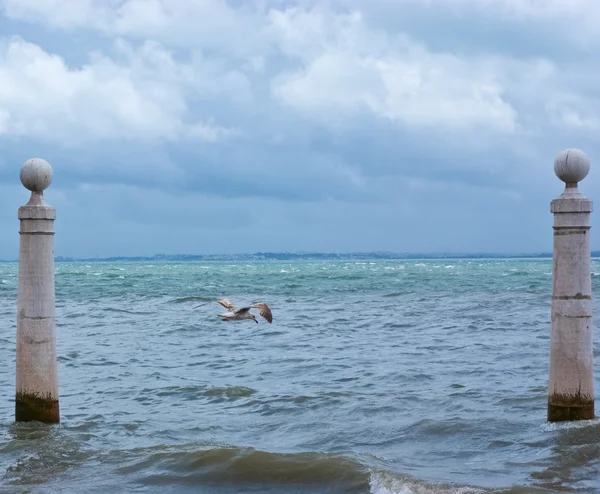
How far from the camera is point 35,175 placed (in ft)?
30.1

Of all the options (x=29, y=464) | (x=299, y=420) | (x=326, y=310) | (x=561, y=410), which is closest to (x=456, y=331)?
(x=326, y=310)

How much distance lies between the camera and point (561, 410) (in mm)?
8578

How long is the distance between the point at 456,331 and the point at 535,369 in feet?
20.4

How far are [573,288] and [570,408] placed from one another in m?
1.22

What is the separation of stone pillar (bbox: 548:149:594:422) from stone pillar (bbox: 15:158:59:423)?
5.09 metres

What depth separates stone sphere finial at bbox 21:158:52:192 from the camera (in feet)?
30.1

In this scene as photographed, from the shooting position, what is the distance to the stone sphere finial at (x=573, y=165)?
8398mm

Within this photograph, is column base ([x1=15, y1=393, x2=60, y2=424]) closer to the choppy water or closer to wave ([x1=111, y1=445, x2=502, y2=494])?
the choppy water

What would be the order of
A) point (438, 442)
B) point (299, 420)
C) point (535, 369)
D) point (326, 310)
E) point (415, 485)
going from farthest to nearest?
point (326, 310)
point (535, 369)
point (299, 420)
point (438, 442)
point (415, 485)

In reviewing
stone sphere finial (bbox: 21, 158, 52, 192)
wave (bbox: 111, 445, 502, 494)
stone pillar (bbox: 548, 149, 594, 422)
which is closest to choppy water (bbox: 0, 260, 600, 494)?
wave (bbox: 111, 445, 502, 494)

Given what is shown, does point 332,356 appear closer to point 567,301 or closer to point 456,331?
point 456,331

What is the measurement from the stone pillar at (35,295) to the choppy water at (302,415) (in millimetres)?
635

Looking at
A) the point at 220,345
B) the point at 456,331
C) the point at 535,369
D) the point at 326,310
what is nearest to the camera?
the point at 535,369

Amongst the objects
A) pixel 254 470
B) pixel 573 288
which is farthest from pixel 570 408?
pixel 254 470
